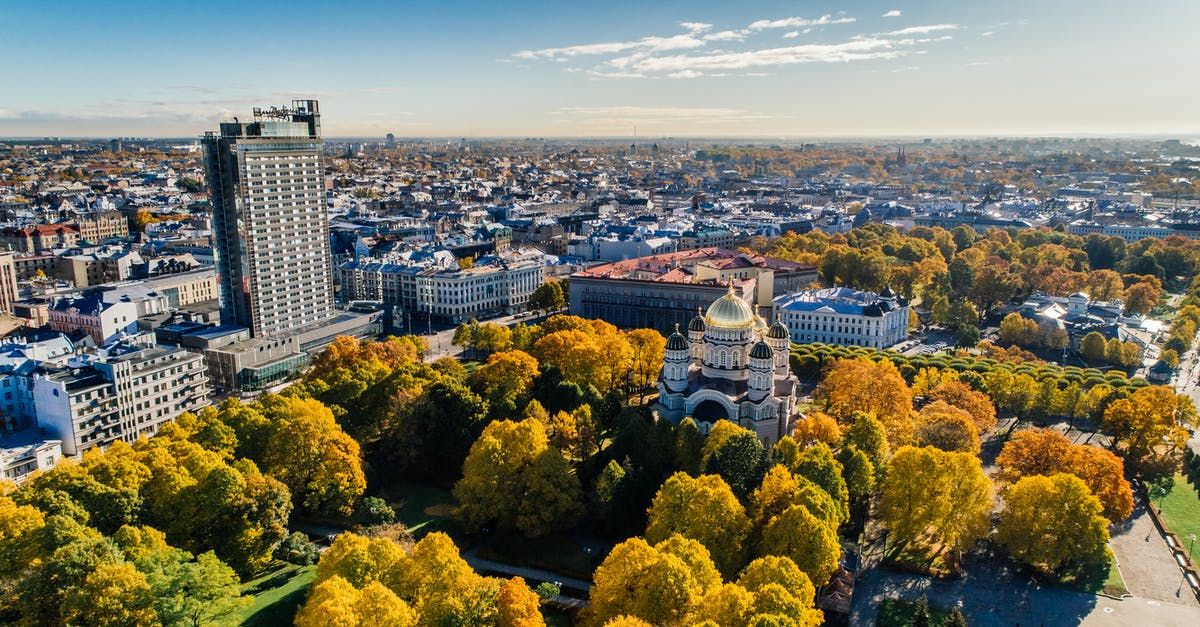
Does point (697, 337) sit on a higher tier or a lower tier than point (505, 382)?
higher

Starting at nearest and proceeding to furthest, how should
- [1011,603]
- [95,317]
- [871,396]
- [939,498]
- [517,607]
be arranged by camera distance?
[517,607], [1011,603], [939,498], [871,396], [95,317]

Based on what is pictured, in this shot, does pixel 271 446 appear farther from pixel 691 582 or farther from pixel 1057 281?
pixel 1057 281

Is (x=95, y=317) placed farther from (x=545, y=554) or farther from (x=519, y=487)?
(x=545, y=554)

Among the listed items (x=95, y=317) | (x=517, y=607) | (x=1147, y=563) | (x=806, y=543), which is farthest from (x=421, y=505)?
(x=95, y=317)

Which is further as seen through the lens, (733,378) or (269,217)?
(269,217)

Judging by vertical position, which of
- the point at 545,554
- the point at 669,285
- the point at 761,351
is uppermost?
the point at 761,351

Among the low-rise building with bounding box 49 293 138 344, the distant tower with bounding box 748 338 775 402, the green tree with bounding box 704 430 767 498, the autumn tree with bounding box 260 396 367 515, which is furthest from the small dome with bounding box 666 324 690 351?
the low-rise building with bounding box 49 293 138 344

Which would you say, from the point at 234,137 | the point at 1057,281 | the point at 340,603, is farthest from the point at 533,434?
the point at 1057,281
